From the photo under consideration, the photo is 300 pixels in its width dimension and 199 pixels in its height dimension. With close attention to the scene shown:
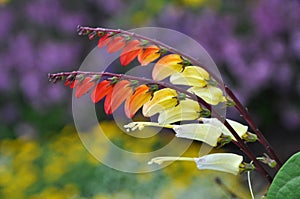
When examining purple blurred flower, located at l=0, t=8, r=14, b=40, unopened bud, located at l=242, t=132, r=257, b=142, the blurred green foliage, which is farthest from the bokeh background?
unopened bud, located at l=242, t=132, r=257, b=142

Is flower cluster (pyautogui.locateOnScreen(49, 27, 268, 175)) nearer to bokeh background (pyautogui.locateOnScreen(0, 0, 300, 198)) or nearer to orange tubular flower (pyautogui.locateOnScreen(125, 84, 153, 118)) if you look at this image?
orange tubular flower (pyautogui.locateOnScreen(125, 84, 153, 118))

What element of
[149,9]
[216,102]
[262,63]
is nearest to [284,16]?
[262,63]

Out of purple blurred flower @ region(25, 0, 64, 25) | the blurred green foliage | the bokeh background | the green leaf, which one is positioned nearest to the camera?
the green leaf

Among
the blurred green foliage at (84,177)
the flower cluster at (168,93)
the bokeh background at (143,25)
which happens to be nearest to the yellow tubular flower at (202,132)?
the flower cluster at (168,93)

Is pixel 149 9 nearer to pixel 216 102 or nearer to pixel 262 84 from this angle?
pixel 262 84

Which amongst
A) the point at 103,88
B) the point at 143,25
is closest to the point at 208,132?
the point at 103,88

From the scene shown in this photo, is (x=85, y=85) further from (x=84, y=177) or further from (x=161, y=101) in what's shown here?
(x=84, y=177)

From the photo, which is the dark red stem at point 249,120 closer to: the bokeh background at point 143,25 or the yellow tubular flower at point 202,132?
the yellow tubular flower at point 202,132

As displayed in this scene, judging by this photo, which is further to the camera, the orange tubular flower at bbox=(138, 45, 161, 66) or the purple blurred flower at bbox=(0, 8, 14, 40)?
the purple blurred flower at bbox=(0, 8, 14, 40)
